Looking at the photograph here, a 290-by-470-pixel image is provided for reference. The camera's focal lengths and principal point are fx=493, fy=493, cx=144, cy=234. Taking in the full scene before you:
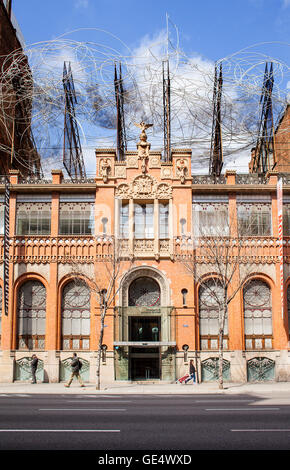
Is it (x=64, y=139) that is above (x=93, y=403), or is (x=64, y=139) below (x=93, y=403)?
above

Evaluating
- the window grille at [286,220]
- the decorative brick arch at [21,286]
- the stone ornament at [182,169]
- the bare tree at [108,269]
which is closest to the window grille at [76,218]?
the bare tree at [108,269]

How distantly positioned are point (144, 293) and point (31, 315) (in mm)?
7328

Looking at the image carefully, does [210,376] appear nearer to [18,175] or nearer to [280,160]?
[18,175]

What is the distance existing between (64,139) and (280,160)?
62.3ft

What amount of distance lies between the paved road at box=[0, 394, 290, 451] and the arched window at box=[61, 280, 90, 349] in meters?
13.2

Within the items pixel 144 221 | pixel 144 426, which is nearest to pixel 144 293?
pixel 144 221

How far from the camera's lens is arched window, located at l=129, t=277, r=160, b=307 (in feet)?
103

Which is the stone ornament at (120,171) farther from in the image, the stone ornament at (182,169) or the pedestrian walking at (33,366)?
the pedestrian walking at (33,366)

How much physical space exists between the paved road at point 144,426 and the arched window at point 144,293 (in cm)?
1348

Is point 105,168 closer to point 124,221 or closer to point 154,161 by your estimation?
point 154,161

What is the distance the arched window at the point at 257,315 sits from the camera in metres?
31.1
